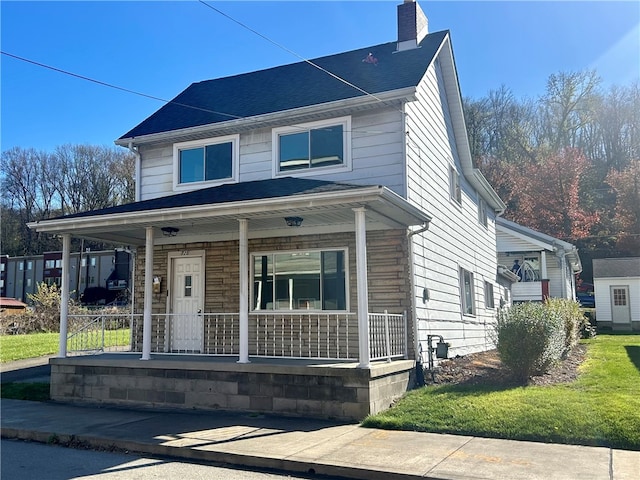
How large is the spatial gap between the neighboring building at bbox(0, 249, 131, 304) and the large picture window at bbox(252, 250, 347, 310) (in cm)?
3316

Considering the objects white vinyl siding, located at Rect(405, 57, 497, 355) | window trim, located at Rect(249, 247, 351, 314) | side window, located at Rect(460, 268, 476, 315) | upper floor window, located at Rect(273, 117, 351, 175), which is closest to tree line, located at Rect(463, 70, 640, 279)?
white vinyl siding, located at Rect(405, 57, 497, 355)

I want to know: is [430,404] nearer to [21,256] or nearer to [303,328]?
[303,328]

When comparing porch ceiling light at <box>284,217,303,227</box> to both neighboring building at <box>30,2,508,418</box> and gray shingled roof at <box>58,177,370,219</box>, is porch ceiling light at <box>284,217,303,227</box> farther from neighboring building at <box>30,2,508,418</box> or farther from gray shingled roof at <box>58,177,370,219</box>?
gray shingled roof at <box>58,177,370,219</box>

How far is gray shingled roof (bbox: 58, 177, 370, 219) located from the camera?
30.3 ft

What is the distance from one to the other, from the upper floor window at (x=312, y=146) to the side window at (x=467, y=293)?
5574mm

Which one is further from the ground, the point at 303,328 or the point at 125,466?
the point at 303,328

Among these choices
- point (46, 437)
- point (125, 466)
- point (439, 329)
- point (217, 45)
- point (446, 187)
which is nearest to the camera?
point (125, 466)

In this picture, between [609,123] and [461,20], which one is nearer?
[461,20]

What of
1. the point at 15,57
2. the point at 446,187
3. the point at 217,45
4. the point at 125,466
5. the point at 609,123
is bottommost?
the point at 125,466

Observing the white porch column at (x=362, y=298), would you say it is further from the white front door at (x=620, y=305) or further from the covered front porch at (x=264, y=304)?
the white front door at (x=620, y=305)

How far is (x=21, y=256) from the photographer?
174 feet

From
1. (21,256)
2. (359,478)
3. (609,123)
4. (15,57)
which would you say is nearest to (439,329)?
(359,478)

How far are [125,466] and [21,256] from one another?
5381 centimetres

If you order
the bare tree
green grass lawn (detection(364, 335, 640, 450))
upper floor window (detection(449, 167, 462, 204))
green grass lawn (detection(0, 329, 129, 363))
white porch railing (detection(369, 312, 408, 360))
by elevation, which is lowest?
green grass lawn (detection(364, 335, 640, 450))
